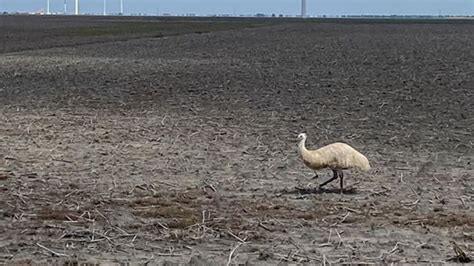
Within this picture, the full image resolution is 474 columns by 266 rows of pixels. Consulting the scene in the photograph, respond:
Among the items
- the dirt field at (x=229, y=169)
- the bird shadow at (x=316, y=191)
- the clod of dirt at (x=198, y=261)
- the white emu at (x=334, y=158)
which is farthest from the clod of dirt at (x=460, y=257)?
the bird shadow at (x=316, y=191)

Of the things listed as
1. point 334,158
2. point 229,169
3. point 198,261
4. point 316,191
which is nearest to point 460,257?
point 198,261

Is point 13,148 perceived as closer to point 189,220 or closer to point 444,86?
point 189,220

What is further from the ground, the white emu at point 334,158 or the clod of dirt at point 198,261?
the white emu at point 334,158

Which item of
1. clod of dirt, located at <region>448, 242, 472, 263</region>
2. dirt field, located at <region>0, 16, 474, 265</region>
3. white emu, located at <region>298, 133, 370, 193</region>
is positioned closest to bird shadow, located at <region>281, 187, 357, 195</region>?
dirt field, located at <region>0, 16, 474, 265</region>

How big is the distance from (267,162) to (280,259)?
471cm

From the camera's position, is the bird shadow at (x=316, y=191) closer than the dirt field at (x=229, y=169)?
No

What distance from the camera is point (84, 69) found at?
28047 mm

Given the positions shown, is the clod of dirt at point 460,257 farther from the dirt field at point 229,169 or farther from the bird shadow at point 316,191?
the bird shadow at point 316,191

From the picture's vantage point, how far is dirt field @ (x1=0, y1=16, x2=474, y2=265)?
8391 mm

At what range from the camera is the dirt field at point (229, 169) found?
330 inches

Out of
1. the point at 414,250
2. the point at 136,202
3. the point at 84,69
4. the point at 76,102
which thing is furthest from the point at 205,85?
the point at 414,250

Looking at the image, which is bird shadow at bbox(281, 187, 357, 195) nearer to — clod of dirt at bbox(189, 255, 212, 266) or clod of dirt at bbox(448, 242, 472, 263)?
clod of dirt at bbox(448, 242, 472, 263)

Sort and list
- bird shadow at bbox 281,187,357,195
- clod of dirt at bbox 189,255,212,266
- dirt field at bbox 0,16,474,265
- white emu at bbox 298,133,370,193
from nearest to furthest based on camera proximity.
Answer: clod of dirt at bbox 189,255,212,266, dirt field at bbox 0,16,474,265, white emu at bbox 298,133,370,193, bird shadow at bbox 281,187,357,195

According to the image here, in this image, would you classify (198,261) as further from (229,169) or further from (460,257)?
(229,169)
